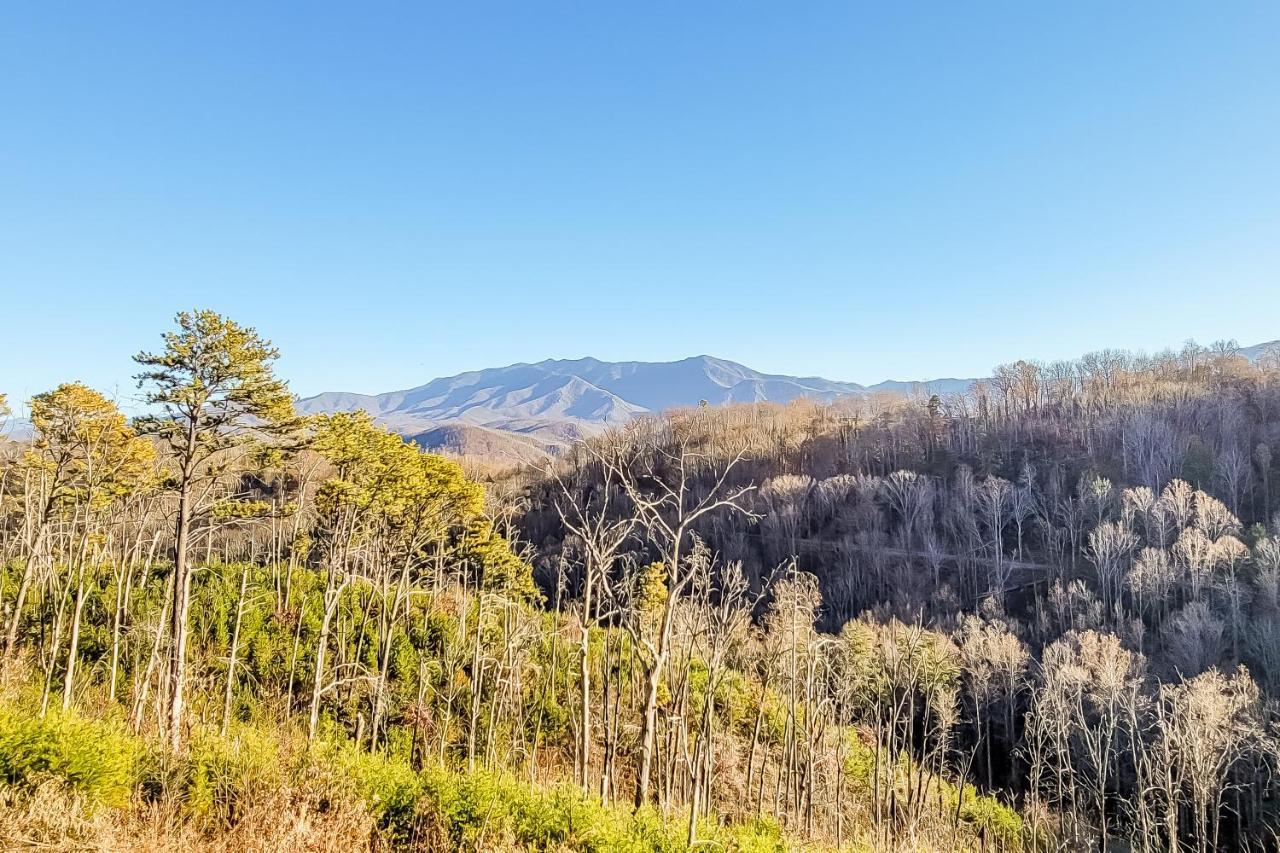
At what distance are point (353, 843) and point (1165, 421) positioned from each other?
67084 millimetres

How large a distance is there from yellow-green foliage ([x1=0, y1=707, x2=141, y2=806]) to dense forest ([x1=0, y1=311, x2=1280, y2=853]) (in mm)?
30

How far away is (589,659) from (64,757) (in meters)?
15.7

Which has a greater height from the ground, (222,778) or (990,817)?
(222,778)

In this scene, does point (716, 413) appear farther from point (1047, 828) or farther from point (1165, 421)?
point (1047, 828)

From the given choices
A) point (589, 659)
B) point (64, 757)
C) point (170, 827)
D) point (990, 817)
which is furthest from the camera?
point (990, 817)

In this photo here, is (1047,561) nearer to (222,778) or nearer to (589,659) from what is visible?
(589,659)

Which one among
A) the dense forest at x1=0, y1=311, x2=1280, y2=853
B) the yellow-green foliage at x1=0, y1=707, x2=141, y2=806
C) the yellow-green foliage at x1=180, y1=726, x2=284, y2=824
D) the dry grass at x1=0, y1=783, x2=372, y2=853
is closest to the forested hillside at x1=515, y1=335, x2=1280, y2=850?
the dense forest at x1=0, y1=311, x2=1280, y2=853

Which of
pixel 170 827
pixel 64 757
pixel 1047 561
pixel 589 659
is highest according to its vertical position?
pixel 64 757

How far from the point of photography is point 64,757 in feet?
20.2

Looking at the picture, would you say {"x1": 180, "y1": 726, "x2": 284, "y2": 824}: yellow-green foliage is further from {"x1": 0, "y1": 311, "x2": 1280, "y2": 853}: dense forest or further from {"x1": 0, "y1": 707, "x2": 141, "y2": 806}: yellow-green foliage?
{"x1": 0, "y1": 707, "x2": 141, "y2": 806}: yellow-green foliage

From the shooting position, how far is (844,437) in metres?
75.3

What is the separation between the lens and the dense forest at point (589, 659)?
748 cm

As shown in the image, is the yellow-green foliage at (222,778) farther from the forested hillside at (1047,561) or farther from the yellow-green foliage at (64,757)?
the forested hillside at (1047,561)

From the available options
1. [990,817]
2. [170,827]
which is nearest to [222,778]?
[170,827]
